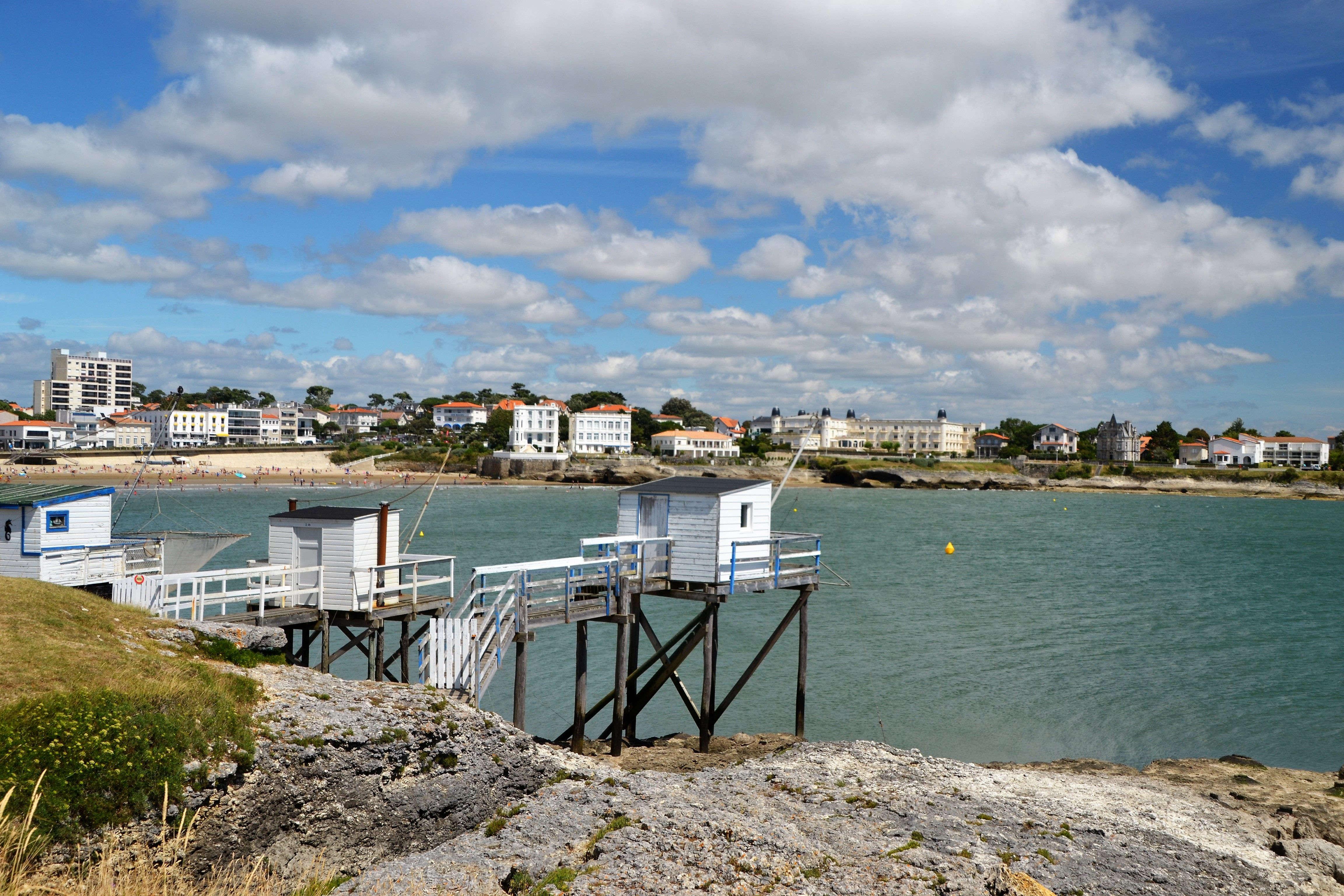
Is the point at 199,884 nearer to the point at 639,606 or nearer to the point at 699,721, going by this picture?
the point at 639,606

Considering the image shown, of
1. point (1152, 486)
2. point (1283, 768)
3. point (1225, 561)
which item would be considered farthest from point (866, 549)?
point (1152, 486)

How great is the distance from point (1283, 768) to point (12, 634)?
23.9m

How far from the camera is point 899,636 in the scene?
36000 mm

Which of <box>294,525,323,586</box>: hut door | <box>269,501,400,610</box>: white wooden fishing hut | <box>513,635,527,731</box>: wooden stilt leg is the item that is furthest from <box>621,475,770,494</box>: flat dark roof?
<box>294,525,323,586</box>: hut door

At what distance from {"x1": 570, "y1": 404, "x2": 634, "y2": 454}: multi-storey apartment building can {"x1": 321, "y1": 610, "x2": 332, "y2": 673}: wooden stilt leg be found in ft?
513

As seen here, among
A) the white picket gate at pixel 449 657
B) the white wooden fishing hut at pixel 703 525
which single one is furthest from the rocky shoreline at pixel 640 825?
the white wooden fishing hut at pixel 703 525

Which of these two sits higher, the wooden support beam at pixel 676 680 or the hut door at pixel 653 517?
the hut door at pixel 653 517

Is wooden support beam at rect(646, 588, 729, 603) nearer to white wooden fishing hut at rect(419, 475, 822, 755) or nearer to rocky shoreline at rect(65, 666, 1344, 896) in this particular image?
white wooden fishing hut at rect(419, 475, 822, 755)

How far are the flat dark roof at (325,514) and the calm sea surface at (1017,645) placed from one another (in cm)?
697

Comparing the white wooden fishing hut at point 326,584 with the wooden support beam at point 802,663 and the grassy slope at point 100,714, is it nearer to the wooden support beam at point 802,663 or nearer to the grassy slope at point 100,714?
the grassy slope at point 100,714

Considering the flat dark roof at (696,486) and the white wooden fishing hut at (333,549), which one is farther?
the flat dark roof at (696,486)

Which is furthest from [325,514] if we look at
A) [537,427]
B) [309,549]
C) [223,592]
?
[537,427]

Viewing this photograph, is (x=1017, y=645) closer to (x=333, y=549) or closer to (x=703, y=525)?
(x=703, y=525)

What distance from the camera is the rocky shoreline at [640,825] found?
33.8 ft
